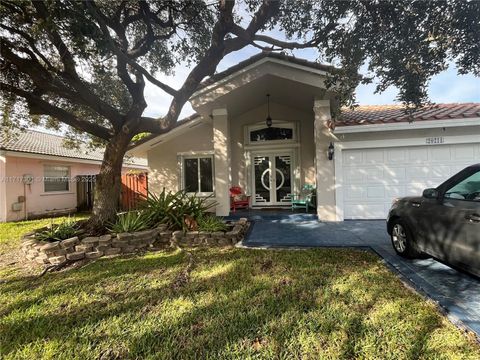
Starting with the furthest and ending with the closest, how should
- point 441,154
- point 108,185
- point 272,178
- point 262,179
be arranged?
point 262,179 → point 272,178 → point 441,154 → point 108,185

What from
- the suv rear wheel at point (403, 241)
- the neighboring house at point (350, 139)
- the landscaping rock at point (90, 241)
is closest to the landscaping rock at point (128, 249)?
the landscaping rock at point (90, 241)

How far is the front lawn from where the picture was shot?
8.50 feet

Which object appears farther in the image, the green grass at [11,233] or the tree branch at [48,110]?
the green grass at [11,233]

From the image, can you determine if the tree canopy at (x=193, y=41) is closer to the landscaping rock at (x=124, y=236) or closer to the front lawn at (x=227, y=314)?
the landscaping rock at (x=124, y=236)

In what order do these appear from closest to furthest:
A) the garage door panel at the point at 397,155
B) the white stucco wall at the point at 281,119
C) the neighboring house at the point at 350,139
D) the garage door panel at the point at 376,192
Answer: the neighboring house at the point at 350,139, the garage door panel at the point at 397,155, the garage door panel at the point at 376,192, the white stucco wall at the point at 281,119

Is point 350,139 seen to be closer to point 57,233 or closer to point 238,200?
point 238,200

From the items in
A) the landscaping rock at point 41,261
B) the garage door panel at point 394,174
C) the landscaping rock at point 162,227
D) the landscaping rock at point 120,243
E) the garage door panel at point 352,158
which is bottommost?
the landscaping rock at point 41,261

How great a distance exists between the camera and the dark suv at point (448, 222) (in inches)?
130

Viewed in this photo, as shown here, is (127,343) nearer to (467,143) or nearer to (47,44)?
(47,44)

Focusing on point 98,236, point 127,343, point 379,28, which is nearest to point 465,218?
point 379,28

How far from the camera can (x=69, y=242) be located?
575 cm

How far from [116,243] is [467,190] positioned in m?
6.95

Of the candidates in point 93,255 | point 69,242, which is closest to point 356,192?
point 93,255

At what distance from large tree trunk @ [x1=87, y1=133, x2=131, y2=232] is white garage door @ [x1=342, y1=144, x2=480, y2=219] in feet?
22.7
